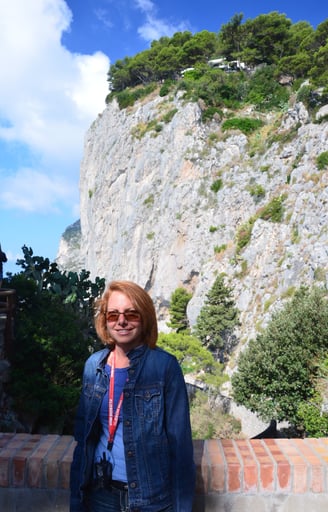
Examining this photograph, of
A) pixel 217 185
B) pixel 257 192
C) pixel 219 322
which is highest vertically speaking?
pixel 217 185

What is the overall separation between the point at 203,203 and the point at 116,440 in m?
37.7

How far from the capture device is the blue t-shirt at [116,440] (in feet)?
6.18

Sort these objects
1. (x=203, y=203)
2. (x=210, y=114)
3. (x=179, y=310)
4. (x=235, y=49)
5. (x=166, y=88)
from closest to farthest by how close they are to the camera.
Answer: (x=179, y=310)
(x=203, y=203)
(x=210, y=114)
(x=166, y=88)
(x=235, y=49)

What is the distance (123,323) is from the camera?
2.05 meters

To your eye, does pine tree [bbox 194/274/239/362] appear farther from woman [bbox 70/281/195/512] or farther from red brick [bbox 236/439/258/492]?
woman [bbox 70/281/195/512]

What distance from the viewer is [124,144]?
4847cm

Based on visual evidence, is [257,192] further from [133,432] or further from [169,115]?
[133,432]

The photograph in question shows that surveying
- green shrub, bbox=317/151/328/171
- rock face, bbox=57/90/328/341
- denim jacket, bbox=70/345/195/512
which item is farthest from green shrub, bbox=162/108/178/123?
denim jacket, bbox=70/345/195/512

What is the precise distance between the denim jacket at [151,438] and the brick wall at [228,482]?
1.49ft

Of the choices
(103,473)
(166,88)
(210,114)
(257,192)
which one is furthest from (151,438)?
(166,88)

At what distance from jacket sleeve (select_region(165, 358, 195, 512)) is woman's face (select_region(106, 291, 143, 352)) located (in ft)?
0.91

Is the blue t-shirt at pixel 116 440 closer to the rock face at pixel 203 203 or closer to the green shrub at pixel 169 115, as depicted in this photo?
the rock face at pixel 203 203

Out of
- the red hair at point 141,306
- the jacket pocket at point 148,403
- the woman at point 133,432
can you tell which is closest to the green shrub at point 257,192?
the red hair at point 141,306

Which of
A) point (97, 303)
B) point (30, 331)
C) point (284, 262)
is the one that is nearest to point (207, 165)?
point (284, 262)
